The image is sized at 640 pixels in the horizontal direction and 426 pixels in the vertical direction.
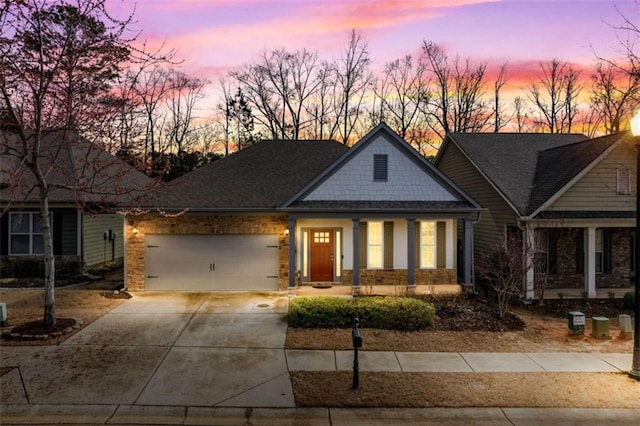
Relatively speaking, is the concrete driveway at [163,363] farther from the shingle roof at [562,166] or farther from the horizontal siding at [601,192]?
the horizontal siding at [601,192]

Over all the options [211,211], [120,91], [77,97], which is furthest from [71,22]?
[211,211]

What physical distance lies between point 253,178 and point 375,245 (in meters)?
5.51

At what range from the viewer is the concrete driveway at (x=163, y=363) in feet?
21.9

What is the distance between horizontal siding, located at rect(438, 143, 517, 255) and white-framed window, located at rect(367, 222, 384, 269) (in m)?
3.86

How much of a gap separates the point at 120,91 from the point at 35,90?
3114 millimetres

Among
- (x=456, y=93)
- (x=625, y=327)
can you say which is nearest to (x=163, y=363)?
(x=625, y=327)

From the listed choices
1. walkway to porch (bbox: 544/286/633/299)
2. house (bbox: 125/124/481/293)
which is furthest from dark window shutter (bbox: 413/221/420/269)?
walkway to porch (bbox: 544/286/633/299)

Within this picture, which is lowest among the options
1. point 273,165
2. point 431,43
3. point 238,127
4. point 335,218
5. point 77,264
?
point 77,264

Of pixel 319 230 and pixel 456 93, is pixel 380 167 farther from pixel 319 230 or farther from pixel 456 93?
pixel 456 93

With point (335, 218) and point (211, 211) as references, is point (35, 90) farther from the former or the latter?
point (335, 218)

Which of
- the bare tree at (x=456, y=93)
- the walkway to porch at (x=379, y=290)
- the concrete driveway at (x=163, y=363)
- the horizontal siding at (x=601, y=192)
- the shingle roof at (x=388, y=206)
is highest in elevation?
the bare tree at (x=456, y=93)

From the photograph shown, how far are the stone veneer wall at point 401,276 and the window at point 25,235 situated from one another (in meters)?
12.5

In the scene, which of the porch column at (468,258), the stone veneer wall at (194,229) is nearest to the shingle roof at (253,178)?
the stone veneer wall at (194,229)

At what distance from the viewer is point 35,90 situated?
957 centimetres
